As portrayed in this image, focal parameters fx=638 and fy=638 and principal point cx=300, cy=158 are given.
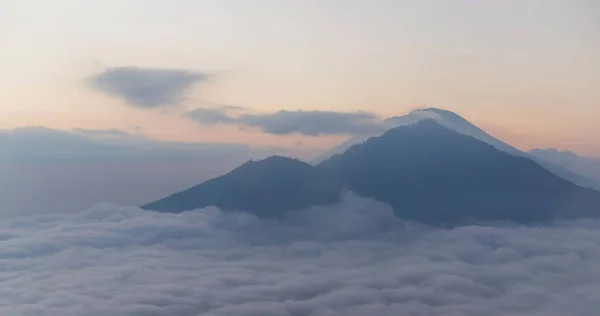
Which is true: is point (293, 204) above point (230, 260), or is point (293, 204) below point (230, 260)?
above

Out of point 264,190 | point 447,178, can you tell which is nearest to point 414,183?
point 447,178

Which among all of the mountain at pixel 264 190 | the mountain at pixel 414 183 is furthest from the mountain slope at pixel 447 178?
the mountain at pixel 264 190

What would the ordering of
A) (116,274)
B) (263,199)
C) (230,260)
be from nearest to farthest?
(116,274) < (230,260) < (263,199)

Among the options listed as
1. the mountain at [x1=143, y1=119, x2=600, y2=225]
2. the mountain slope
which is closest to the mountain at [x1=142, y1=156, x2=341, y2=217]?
the mountain at [x1=143, y1=119, x2=600, y2=225]

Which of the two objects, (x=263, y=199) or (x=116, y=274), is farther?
(x=263, y=199)

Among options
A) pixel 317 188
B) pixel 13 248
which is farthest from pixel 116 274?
pixel 317 188

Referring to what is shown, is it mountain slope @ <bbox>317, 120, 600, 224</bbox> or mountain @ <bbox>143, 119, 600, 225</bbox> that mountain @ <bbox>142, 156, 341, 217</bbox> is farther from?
mountain slope @ <bbox>317, 120, 600, 224</bbox>

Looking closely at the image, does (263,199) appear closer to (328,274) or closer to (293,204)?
(293,204)
